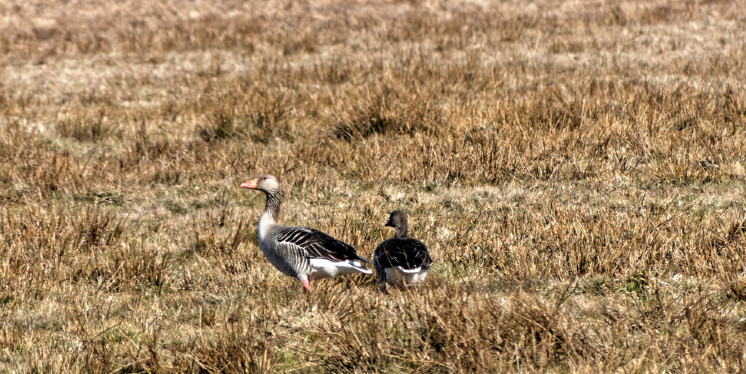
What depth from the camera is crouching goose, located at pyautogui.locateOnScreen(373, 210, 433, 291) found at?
17.2 feet

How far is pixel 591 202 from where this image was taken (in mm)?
7941

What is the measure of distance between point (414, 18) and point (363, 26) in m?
1.67

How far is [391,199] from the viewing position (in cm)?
840

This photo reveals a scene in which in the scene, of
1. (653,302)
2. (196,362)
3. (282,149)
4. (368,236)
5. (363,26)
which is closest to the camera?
(196,362)

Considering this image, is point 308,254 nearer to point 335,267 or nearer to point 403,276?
point 335,267

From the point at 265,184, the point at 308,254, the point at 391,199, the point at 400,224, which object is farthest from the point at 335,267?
the point at 391,199

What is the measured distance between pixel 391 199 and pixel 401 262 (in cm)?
317

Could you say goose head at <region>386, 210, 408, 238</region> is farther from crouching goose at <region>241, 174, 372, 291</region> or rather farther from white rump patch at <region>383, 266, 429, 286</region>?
white rump patch at <region>383, 266, 429, 286</region>

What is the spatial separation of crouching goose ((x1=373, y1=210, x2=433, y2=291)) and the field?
15 cm

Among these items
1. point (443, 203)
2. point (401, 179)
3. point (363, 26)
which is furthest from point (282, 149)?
point (363, 26)

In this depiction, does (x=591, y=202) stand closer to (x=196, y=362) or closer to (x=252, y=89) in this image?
(x=196, y=362)

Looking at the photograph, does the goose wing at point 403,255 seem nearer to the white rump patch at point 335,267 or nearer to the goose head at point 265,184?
the white rump patch at point 335,267

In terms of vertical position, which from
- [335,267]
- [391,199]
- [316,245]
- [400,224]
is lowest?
[391,199]

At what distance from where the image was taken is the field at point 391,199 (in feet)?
15.0
